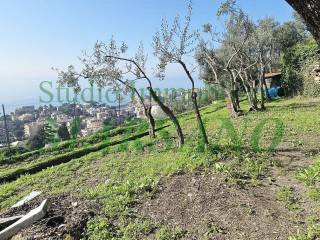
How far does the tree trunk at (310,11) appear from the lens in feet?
14.7

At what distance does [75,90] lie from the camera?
851 inches

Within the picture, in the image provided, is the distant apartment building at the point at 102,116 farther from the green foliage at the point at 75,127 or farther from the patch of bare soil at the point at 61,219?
the patch of bare soil at the point at 61,219

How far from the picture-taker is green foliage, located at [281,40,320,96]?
99.0 ft

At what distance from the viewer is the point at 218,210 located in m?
7.88

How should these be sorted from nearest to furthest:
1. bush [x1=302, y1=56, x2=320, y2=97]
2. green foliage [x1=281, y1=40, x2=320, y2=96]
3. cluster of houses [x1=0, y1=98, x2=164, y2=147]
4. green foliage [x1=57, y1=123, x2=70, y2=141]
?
bush [x1=302, y1=56, x2=320, y2=97]
green foliage [x1=281, y1=40, x2=320, y2=96]
green foliage [x1=57, y1=123, x2=70, y2=141]
cluster of houses [x1=0, y1=98, x2=164, y2=147]

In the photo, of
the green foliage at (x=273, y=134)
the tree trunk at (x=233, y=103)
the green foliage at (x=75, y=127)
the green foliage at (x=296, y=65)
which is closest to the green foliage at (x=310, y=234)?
the green foliage at (x=273, y=134)

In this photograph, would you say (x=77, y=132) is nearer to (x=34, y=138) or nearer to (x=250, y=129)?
(x=34, y=138)

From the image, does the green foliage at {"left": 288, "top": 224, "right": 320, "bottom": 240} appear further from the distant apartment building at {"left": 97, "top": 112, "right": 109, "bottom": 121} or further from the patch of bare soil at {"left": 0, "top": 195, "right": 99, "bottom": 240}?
the distant apartment building at {"left": 97, "top": 112, "right": 109, "bottom": 121}

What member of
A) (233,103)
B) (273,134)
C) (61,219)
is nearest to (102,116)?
(233,103)

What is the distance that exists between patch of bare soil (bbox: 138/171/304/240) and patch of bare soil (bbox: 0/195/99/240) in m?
1.29

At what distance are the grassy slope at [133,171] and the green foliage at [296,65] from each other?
46.2 ft

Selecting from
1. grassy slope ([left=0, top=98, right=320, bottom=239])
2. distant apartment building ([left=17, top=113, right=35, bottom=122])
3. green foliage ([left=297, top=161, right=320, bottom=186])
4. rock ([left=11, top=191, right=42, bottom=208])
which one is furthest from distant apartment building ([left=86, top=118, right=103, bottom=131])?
green foliage ([left=297, top=161, right=320, bottom=186])

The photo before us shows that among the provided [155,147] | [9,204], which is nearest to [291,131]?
[155,147]

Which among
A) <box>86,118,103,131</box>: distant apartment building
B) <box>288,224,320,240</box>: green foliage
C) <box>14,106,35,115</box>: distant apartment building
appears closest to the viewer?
<box>288,224,320,240</box>: green foliage
